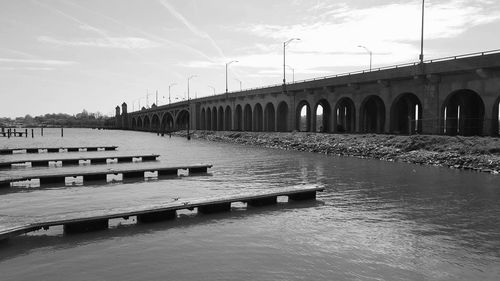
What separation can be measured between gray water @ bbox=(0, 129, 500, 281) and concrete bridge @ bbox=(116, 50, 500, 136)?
656 inches

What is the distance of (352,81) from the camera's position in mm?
49344

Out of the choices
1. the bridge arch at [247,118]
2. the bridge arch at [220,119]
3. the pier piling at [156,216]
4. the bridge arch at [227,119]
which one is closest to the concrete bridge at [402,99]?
the bridge arch at [247,118]

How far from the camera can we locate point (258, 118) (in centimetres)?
8512

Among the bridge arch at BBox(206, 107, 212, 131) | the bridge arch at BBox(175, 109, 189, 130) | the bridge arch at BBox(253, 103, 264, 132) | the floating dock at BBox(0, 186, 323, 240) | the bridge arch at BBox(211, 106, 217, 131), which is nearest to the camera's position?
the floating dock at BBox(0, 186, 323, 240)

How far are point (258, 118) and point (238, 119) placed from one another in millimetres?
10478

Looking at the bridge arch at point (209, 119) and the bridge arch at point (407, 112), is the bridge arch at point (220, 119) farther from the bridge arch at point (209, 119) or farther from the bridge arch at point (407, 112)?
the bridge arch at point (407, 112)

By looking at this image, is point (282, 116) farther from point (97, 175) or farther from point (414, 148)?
point (97, 175)

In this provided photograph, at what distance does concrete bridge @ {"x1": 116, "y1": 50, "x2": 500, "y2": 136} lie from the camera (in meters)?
33.8

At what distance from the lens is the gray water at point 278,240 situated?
927 cm

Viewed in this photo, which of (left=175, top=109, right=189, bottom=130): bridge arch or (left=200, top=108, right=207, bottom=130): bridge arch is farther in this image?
(left=175, top=109, right=189, bottom=130): bridge arch

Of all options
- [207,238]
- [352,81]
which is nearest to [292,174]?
[207,238]

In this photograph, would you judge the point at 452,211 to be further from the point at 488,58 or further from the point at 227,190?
the point at 488,58

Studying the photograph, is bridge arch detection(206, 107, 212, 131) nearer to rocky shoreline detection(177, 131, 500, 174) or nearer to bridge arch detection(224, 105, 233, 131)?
bridge arch detection(224, 105, 233, 131)

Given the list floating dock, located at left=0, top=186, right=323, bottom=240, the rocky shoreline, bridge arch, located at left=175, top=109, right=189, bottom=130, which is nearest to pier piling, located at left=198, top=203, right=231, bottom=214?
floating dock, located at left=0, top=186, right=323, bottom=240
